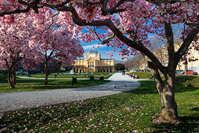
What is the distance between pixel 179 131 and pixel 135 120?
1681 mm

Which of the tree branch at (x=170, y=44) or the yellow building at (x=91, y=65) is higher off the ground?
the yellow building at (x=91, y=65)

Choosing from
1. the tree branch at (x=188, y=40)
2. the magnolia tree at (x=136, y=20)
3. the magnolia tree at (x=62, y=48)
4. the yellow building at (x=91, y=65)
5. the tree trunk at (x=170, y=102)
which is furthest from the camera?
the yellow building at (x=91, y=65)

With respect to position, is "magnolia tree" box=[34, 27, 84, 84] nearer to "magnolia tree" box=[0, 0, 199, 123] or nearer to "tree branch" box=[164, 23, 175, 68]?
"magnolia tree" box=[0, 0, 199, 123]

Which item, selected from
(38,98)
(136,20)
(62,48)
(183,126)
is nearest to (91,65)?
(62,48)

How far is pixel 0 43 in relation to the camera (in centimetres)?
1700

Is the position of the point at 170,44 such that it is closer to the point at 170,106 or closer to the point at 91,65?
the point at 170,106

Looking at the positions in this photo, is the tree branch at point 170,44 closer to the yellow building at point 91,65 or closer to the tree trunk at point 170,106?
the tree trunk at point 170,106

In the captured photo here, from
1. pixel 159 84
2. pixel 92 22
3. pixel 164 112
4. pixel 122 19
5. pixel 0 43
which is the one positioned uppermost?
pixel 0 43

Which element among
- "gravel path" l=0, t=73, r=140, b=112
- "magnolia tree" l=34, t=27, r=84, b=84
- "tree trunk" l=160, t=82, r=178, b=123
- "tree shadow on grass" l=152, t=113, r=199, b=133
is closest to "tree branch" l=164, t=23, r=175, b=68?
"tree trunk" l=160, t=82, r=178, b=123

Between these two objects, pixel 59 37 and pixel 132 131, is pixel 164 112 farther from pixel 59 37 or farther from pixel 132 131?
pixel 59 37

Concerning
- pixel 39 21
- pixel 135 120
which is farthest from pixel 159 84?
pixel 39 21

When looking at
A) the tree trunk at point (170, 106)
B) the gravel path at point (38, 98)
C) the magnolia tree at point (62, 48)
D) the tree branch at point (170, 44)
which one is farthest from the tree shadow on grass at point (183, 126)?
the magnolia tree at point (62, 48)

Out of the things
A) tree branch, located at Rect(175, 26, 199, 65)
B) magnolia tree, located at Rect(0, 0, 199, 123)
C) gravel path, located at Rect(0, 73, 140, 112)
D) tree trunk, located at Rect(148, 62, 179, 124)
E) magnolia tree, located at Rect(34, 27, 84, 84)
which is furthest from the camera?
magnolia tree, located at Rect(34, 27, 84, 84)

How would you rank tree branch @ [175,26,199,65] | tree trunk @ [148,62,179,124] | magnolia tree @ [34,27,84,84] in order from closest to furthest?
tree branch @ [175,26,199,65] < tree trunk @ [148,62,179,124] < magnolia tree @ [34,27,84,84]
